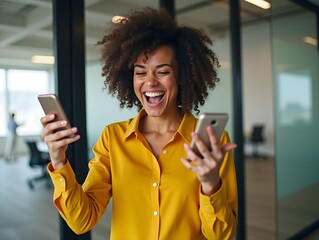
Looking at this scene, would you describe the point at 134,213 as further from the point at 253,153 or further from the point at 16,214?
the point at 253,153

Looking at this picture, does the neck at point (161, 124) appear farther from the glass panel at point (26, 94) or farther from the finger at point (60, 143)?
the glass panel at point (26, 94)

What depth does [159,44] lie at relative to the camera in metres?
1.27

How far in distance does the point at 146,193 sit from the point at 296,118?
311cm

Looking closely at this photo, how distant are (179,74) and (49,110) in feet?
1.99

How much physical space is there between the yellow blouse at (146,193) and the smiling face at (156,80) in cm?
14

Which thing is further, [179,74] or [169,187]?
[179,74]

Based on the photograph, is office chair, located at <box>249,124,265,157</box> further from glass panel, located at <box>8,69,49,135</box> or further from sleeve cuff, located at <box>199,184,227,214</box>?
sleeve cuff, located at <box>199,184,227,214</box>

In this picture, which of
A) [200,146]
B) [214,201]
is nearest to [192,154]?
[200,146]

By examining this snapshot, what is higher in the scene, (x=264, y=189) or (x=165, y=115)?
(x=165, y=115)

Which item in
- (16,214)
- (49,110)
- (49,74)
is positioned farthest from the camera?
(16,214)

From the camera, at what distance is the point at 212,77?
A: 4.57ft

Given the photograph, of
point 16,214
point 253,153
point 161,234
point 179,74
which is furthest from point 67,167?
point 253,153

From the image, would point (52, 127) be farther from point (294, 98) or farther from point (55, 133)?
point (294, 98)

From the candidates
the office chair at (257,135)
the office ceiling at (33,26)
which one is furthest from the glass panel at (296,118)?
the office chair at (257,135)
